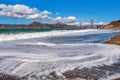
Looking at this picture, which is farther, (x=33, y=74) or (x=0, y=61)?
(x=0, y=61)

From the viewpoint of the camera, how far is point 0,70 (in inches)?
273

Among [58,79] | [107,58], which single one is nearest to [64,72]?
[58,79]

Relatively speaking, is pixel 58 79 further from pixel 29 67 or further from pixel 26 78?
pixel 29 67

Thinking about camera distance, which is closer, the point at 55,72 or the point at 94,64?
the point at 55,72

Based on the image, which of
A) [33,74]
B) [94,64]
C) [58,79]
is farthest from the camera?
[94,64]

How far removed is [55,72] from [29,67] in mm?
951

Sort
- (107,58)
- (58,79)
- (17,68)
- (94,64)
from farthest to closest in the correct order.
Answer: (107,58), (94,64), (17,68), (58,79)

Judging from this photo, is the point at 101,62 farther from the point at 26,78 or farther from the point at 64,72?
the point at 26,78

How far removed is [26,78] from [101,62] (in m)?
3.27

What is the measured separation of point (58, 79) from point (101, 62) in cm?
286

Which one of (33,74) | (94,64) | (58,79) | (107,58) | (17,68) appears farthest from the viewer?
(107,58)

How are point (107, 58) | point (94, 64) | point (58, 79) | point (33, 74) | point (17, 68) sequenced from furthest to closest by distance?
1. point (107, 58)
2. point (94, 64)
3. point (17, 68)
4. point (33, 74)
5. point (58, 79)

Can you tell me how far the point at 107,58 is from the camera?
9352 millimetres

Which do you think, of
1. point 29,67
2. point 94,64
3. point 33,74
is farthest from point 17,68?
point 94,64
